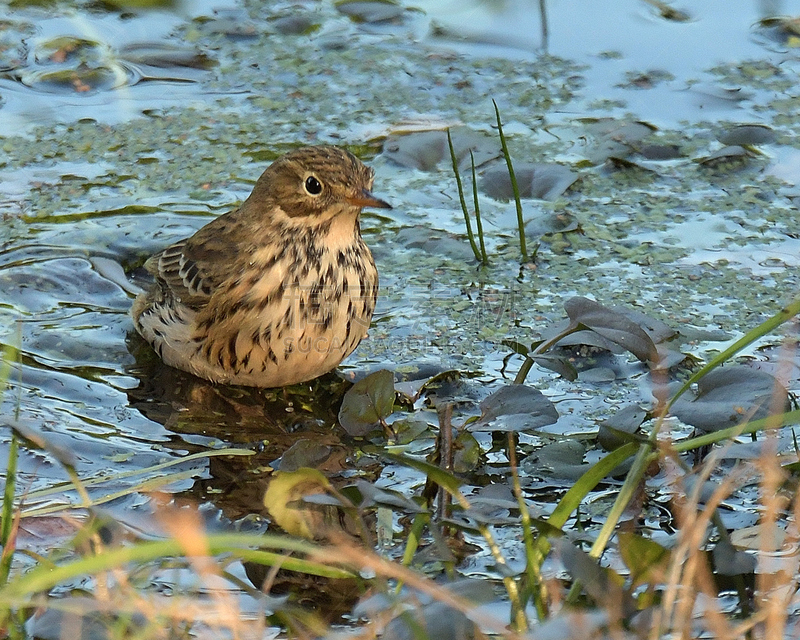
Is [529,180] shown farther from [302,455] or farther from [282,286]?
[302,455]

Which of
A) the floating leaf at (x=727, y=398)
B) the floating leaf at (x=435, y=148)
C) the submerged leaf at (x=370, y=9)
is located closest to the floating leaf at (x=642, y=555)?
the floating leaf at (x=727, y=398)

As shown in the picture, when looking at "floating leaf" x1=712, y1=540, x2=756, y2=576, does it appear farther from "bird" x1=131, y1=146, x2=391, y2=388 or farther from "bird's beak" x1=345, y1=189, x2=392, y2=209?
"bird's beak" x1=345, y1=189, x2=392, y2=209

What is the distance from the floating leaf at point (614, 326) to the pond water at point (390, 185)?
674 millimetres

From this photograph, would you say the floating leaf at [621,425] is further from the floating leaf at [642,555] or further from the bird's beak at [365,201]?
the bird's beak at [365,201]

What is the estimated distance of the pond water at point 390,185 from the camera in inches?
215

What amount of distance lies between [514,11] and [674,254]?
11.5 feet

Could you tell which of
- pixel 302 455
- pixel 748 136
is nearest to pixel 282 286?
pixel 302 455

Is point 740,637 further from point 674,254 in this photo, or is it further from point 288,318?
point 674,254

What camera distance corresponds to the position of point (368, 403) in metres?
4.85

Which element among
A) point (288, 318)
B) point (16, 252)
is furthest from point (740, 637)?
point (16, 252)

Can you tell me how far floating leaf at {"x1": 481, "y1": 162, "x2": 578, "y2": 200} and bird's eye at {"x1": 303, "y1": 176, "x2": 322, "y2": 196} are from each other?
6.05 feet

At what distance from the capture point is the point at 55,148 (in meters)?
7.68

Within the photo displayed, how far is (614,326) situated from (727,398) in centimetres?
51

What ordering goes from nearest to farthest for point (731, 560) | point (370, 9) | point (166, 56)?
point (731, 560), point (166, 56), point (370, 9)
